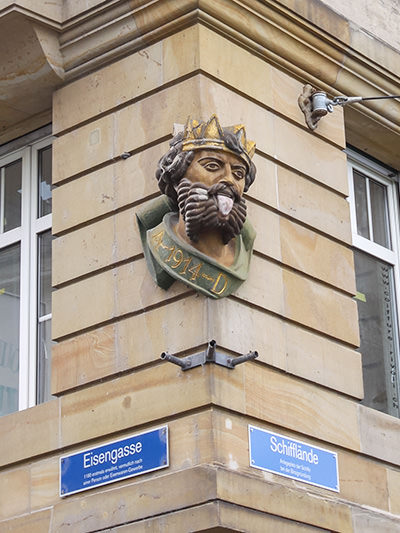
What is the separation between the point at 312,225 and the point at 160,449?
2.92m

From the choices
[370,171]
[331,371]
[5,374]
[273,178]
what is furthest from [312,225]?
[5,374]

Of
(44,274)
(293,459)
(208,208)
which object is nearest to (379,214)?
(44,274)

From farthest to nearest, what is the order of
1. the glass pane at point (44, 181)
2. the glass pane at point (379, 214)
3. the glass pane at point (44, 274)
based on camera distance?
the glass pane at point (379, 214) → the glass pane at point (44, 181) → the glass pane at point (44, 274)

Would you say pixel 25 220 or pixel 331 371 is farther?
pixel 25 220

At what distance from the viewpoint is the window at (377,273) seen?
14.4 metres

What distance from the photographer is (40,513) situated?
12.4 m

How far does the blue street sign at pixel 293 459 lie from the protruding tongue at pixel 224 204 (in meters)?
1.84

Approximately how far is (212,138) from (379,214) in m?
3.90

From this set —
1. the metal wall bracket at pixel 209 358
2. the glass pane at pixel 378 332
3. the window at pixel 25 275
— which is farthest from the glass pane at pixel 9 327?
the glass pane at pixel 378 332

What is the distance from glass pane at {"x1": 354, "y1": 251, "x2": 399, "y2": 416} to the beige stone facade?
90cm

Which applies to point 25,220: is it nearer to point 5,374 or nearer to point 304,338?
point 5,374

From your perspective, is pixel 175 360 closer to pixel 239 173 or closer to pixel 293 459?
pixel 293 459

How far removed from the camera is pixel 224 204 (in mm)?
11844

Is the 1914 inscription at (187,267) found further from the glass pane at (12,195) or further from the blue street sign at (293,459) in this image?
the glass pane at (12,195)
